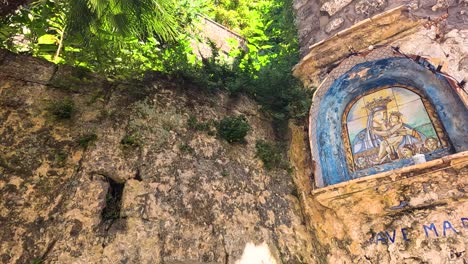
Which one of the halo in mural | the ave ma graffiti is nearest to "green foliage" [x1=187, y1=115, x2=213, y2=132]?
the halo in mural

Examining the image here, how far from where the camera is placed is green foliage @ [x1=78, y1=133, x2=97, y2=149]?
3.04m

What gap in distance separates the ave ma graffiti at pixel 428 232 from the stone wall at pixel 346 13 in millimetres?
2383

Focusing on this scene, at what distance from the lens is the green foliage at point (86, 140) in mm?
3037

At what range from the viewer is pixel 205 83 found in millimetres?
4086

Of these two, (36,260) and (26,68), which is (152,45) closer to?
(26,68)

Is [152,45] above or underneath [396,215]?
above

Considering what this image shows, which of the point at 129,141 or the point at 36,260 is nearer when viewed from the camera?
the point at 36,260

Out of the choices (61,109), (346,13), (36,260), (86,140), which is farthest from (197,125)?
(346,13)

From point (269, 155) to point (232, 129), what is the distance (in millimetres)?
633

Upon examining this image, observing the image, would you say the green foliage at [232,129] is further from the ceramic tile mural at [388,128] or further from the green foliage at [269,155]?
the ceramic tile mural at [388,128]

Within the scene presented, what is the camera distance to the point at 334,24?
4914 mm

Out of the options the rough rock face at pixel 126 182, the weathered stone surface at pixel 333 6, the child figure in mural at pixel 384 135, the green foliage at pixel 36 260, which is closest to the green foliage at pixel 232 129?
the rough rock face at pixel 126 182

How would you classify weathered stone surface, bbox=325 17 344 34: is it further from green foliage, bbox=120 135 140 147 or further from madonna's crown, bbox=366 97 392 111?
green foliage, bbox=120 135 140 147

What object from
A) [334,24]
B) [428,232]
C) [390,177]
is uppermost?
[334,24]
